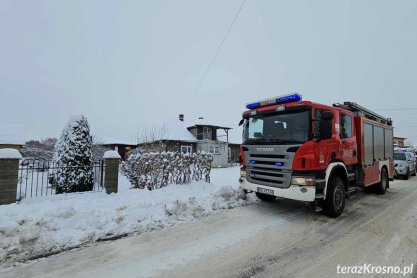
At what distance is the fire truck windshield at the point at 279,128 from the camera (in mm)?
5781

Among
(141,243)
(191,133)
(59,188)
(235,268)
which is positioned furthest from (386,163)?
(191,133)

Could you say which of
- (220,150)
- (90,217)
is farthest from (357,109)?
(220,150)

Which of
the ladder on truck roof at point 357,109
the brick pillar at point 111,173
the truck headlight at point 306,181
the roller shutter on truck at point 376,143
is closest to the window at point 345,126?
the ladder on truck roof at point 357,109

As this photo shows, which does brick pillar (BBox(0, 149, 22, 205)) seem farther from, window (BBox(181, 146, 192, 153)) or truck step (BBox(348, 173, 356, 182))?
window (BBox(181, 146, 192, 153))

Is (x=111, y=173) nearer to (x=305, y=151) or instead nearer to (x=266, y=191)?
(x=266, y=191)

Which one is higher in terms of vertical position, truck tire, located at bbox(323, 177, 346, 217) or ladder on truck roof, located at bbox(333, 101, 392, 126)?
ladder on truck roof, located at bbox(333, 101, 392, 126)

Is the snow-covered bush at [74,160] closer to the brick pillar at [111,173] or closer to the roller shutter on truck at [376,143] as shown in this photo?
the brick pillar at [111,173]

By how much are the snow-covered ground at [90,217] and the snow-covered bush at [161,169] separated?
2.95 feet

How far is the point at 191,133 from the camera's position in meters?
33.8

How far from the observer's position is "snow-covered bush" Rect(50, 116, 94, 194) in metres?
8.05

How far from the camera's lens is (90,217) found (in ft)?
17.2

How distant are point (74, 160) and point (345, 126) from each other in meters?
9.15

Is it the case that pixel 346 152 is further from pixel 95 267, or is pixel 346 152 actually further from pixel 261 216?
pixel 95 267

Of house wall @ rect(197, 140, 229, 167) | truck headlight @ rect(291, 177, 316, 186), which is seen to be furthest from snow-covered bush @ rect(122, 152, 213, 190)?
house wall @ rect(197, 140, 229, 167)
